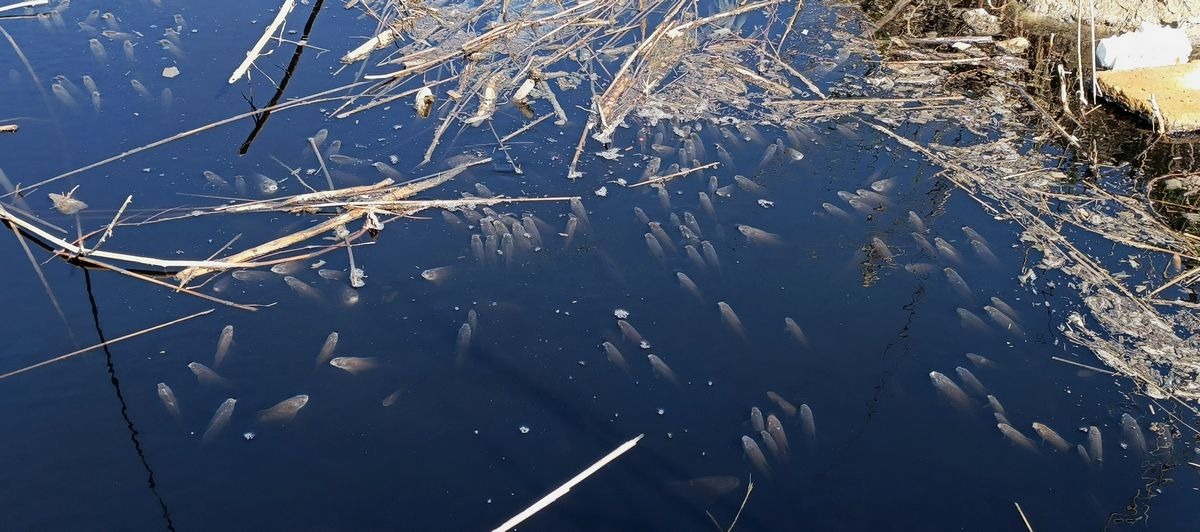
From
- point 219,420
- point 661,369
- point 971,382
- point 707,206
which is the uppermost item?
point 707,206

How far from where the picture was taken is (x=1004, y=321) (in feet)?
20.4

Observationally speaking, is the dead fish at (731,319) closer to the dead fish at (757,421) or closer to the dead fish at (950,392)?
the dead fish at (757,421)

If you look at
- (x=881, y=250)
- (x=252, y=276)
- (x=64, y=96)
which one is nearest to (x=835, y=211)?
(x=881, y=250)

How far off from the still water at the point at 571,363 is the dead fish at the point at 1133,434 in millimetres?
35

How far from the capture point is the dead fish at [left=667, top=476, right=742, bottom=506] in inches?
200

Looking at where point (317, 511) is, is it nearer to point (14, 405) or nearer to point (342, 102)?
point (14, 405)

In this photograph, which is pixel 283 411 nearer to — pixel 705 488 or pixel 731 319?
pixel 705 488

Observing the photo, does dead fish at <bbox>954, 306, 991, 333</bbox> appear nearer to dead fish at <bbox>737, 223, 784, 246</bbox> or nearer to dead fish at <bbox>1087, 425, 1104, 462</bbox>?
dead fish at <bbox>1087, 425, 1104, 462</bbox>

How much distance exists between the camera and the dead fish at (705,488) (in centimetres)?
507

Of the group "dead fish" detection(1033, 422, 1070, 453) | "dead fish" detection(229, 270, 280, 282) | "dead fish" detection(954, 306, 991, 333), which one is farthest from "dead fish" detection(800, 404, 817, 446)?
"dead fish" detection(229, 270, 280, 282)

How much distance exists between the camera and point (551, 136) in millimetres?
8203

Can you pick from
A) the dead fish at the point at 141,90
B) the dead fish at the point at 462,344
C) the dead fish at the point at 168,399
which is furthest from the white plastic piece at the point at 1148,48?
the dead fish at the point at 141,90

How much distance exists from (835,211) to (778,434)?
2.52m

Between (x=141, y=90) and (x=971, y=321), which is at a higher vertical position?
(x=141, y=90)
